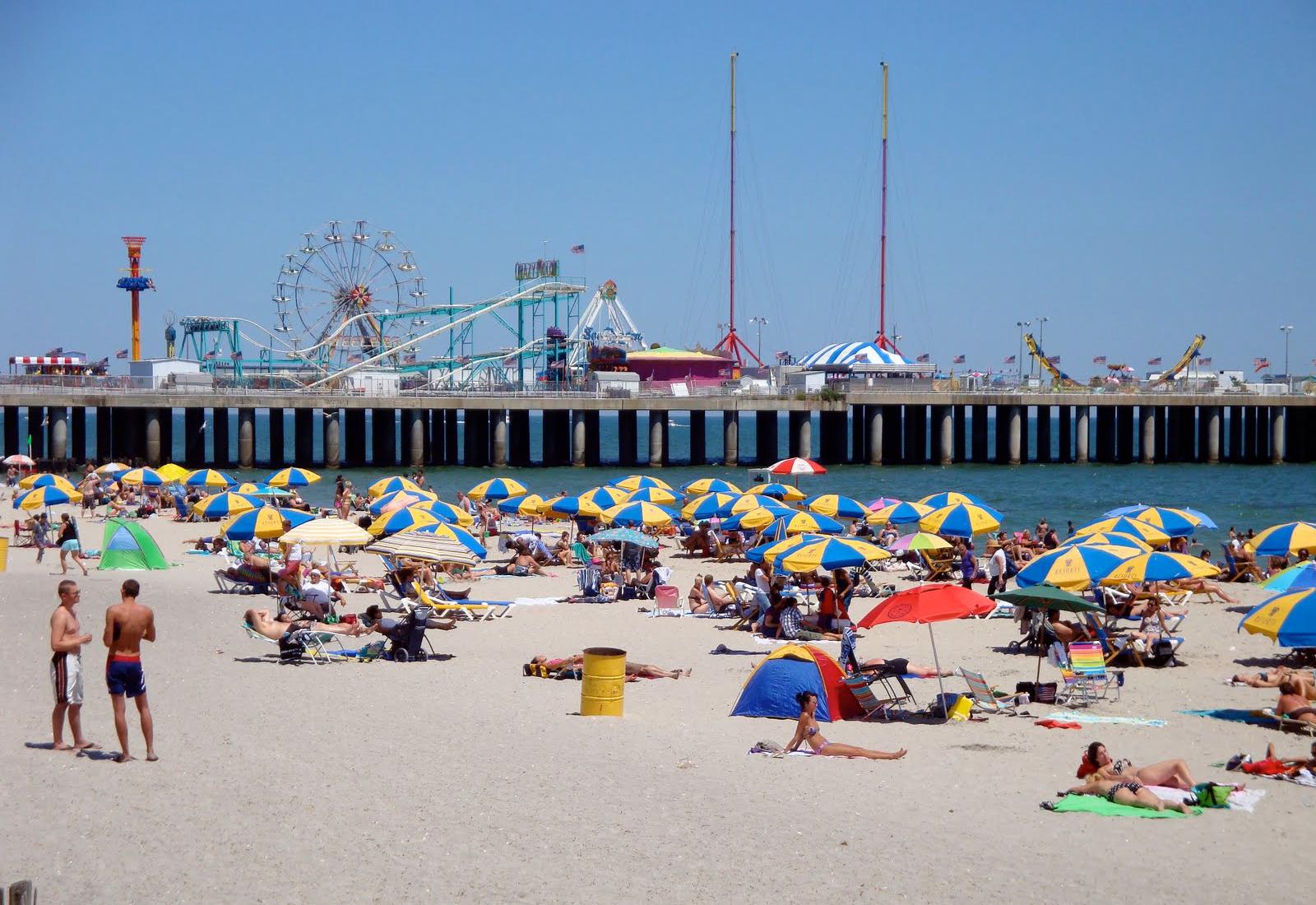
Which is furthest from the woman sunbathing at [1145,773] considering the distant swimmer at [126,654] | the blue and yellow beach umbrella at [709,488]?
the blue and yellow beach umbrella at [709,488]

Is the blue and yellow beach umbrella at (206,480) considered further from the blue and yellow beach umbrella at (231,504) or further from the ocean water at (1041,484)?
the ocean water at (1041,484)

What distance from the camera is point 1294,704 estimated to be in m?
11.2

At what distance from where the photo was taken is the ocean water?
134 feet

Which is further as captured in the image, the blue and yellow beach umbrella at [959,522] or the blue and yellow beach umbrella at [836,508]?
the blue and yellow beach umbrella at [836,508]

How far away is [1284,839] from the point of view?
802 cm

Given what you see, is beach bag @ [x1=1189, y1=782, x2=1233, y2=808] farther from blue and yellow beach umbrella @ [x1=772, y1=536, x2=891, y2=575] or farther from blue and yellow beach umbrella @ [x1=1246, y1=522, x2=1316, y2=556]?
blue and yellow beach umbrella @ [x1=1246, y1=522, x2=1316, y2=556]

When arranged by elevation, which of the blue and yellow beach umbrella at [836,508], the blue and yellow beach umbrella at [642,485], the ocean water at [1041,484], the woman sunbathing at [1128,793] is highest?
the blue and yellow beach umbrella at [642,485]

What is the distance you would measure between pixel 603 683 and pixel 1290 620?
19.3 feet

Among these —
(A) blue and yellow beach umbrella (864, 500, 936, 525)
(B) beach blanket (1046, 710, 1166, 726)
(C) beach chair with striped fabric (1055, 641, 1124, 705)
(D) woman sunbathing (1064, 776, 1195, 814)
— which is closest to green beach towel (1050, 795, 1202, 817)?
(D) woman sunbathing (1064, 776, 1195, 814)

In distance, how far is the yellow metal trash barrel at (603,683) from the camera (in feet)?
36.4

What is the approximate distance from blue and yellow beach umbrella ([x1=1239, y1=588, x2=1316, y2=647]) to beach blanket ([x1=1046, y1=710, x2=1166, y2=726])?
1.42 metres

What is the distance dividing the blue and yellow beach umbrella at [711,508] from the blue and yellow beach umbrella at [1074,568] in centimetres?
1134

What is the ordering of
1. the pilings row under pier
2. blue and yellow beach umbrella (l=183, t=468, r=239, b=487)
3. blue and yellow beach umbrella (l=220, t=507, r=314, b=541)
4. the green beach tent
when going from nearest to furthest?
blue and yellow beach umbrella (l=220, t=507, r=314, b=541)
the green beach tent
blue and yellow beach umbrella (l=183, t=468, r=239, b=487)
the pilings row under pier

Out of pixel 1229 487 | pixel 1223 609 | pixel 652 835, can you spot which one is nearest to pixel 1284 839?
pixel 652 835
